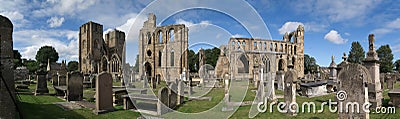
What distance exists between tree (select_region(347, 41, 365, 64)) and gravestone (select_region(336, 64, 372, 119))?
190 feet

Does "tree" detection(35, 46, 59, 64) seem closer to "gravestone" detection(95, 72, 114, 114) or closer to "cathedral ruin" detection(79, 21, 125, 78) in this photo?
"cathedral ruin" detection(79, 21, 125, 78)

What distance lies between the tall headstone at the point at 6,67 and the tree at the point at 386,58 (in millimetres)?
59631

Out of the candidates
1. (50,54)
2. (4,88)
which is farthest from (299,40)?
(50,54)

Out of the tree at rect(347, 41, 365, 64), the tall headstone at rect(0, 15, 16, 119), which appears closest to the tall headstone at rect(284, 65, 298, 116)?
the tall headstone at rect(0, 15, 16, 119)

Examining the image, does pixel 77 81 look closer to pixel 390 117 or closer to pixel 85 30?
pixel 390 117

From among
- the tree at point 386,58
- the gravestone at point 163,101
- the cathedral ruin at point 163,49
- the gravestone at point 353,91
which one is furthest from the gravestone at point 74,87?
the tree at point 386,58

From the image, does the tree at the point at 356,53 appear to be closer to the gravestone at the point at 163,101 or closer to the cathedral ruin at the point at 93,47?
the cathedral ruin at the point at 93,47

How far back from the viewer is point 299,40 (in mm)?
47344

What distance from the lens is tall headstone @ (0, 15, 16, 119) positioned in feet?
14.2

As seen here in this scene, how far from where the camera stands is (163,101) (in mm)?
8359

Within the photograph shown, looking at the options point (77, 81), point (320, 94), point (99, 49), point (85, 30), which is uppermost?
point (85, 30)

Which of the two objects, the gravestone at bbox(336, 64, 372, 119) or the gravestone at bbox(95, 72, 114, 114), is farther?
the gravestone at bbox(95, 72, 114, 114)

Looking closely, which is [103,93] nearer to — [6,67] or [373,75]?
[6,67]

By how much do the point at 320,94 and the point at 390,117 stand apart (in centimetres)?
706
